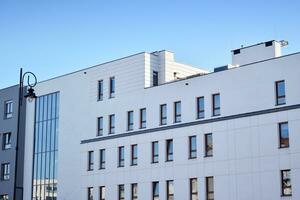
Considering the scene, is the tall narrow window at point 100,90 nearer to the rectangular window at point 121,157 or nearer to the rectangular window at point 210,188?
the rectangular window at point 121,157

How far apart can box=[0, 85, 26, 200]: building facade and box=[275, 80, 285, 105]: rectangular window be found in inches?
1205

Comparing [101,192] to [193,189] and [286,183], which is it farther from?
[286,183]

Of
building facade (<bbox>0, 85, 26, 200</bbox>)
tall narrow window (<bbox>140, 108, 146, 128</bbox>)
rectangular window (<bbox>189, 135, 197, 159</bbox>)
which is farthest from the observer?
building facade (<bbox>0, 85, 26, 200</bbox>)

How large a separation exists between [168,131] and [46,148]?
16.4 m

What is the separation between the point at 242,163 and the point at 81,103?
20239mm

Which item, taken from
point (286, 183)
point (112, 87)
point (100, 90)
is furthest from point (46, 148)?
point (286, 183)

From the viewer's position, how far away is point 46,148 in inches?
2520

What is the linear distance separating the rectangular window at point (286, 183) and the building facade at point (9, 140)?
30.5 m

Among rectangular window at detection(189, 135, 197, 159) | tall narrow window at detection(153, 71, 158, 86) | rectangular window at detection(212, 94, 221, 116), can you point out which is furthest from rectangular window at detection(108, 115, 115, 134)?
rectangular window at detection(212, 94, 221, 116)

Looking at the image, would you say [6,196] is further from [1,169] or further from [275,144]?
[275,144]

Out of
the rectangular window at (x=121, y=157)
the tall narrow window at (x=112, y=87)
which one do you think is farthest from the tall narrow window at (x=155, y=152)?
the tall narrow window at (x=112, y=87)

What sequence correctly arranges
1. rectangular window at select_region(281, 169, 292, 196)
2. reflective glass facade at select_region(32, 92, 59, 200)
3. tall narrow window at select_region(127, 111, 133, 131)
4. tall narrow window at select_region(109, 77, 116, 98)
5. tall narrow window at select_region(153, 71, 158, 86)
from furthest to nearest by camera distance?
reflective glass facade at select_region(32, 92, 59, 200) < tall narrow window at select_region(109, 77, 116, 98) < tall narrow window at select_region(153, 71, 158, 86) < tall narrow window at select_region(127, 111, 133, 131) < rectangular window at select_region(281, 169, 292, 196)

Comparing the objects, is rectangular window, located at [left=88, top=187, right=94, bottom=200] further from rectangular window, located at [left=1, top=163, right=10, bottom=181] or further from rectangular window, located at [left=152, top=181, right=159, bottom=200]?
rectangular window, located at [left=1, top=163, right=10, bottom=181]

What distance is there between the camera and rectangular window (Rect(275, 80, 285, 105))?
4562 centimetres
